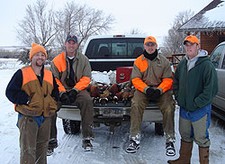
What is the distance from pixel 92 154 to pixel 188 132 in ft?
5.49

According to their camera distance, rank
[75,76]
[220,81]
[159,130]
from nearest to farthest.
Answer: [75,76] < [159,130] < [220,81]

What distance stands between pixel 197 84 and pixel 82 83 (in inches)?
68.3

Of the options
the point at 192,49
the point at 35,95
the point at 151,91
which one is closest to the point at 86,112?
the point at 151,91

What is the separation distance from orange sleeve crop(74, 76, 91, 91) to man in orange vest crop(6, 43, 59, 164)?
3.18 feet

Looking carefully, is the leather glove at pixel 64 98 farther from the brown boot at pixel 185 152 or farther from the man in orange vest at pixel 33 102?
the brown boot at pixel 185 152

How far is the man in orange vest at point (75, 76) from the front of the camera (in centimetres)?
481

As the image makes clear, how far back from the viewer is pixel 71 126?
6230mm

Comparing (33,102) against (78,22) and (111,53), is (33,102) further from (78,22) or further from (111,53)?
(78,22)

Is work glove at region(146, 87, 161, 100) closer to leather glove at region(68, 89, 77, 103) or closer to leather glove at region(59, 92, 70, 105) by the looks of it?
leather glove at region(68, 89, 77, 103)

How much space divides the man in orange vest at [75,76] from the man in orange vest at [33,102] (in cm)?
94

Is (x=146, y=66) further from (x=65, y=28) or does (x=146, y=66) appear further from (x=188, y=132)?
(x=65, y=28)

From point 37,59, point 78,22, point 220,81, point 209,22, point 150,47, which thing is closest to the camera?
point 37,59

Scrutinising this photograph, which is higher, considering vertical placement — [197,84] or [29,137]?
[197,84]

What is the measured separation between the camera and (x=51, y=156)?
16.5 ft
